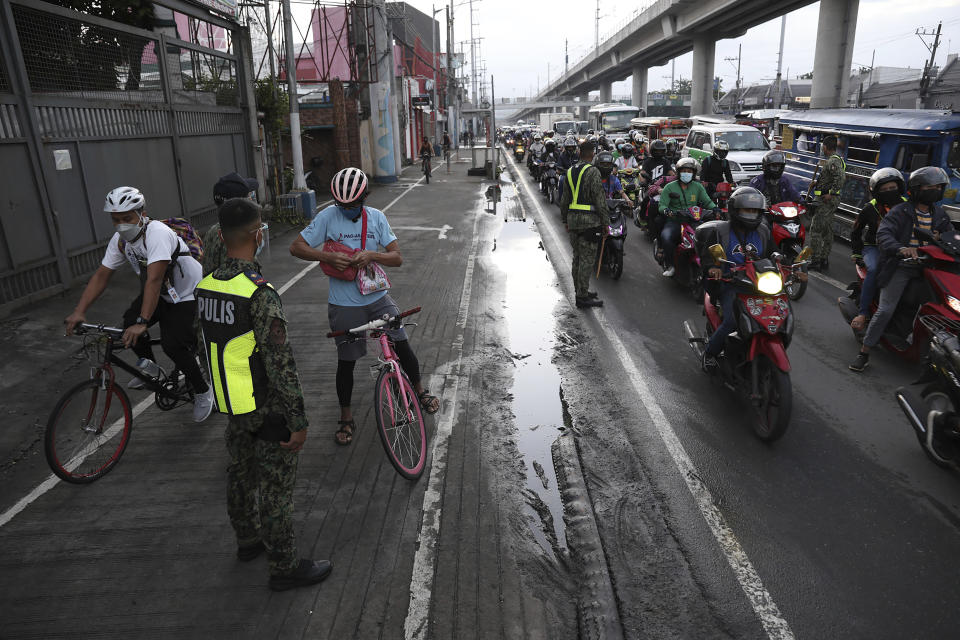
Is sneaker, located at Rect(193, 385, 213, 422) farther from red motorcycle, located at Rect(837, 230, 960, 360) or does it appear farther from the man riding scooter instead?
red motorcycle, located at Rect(837, 230, 960, 360)

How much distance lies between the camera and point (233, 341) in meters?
2.95

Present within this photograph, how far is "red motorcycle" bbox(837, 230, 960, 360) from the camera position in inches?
216

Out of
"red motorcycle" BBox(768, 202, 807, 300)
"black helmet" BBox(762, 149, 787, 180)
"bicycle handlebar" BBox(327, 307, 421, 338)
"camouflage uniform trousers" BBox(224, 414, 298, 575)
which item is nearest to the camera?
"camouflage uniform trousers" BBox(224, 414, 298, 575)

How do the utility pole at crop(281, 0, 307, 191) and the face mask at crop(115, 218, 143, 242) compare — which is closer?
the face mask at crop(115, 218, 143, 242)

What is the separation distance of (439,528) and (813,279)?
8625 millimetres

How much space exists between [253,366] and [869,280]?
6350mm

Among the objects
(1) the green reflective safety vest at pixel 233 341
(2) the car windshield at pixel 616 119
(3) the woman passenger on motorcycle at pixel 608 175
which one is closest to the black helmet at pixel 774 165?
(3) the woman passenger on motorcycle at pixel 608 175

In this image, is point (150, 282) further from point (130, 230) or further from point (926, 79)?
point (926, 79)

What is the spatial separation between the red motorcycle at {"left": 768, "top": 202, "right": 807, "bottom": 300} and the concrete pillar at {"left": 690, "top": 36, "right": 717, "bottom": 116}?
135 ft

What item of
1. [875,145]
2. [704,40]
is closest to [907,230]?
[875,145]

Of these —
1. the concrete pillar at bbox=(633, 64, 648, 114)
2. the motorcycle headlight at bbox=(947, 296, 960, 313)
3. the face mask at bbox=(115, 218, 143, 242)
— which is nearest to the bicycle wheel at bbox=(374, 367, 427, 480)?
the face mask at bbox=(115, 218, 143, 242)

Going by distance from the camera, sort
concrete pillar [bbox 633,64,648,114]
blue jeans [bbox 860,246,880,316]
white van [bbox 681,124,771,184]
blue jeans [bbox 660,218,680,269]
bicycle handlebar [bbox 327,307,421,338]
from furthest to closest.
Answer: concrete pillar [bbox 633,64,648,114] → white van [bbox 681,124,771,184] → blue jeans [bbox 660,218,680,269] → blue jeans [bbox 860,246,880,316] → bicycle handlebar [bbox 327,307,421,338]

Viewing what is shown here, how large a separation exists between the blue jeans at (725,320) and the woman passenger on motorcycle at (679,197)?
12.1 feet

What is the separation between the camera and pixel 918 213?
6137 mm
